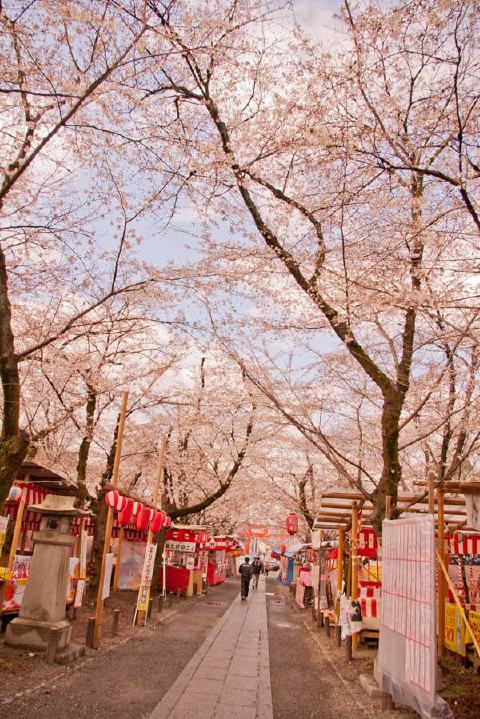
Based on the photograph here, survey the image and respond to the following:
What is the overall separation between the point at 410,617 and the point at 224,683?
15.2 feet

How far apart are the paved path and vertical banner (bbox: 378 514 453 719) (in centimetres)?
207

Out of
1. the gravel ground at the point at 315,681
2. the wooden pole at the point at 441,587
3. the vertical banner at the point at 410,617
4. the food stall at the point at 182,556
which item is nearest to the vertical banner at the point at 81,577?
the gravel ground at the point at 315,681

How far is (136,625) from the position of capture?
48.5 feet

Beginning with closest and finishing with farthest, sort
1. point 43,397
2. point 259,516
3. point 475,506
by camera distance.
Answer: point 475,506, point 43,397, point 259,516

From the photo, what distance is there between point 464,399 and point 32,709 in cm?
1102

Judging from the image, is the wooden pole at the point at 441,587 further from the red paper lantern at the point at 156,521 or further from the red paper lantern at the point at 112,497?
the red paper lantern at the point at 156,521

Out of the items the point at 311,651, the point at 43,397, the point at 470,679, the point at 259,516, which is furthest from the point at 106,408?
the point at 259,516

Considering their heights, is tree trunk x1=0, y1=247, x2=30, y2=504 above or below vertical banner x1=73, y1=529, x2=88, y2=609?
above

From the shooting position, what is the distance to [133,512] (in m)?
13.3

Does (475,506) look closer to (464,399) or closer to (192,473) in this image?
(464,399)

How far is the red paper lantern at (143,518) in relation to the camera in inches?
552

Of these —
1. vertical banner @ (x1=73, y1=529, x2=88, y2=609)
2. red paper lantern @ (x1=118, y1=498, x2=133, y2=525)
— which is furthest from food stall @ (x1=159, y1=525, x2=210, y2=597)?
red paper lantern @ (x1=118, y1=498, x2=133, y2=525)

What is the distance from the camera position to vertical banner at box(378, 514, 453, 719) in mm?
5742

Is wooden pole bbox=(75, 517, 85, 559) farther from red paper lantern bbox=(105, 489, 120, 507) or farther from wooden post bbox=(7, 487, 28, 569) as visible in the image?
red paper lantern bbox=(105, 489, 120, 507)
